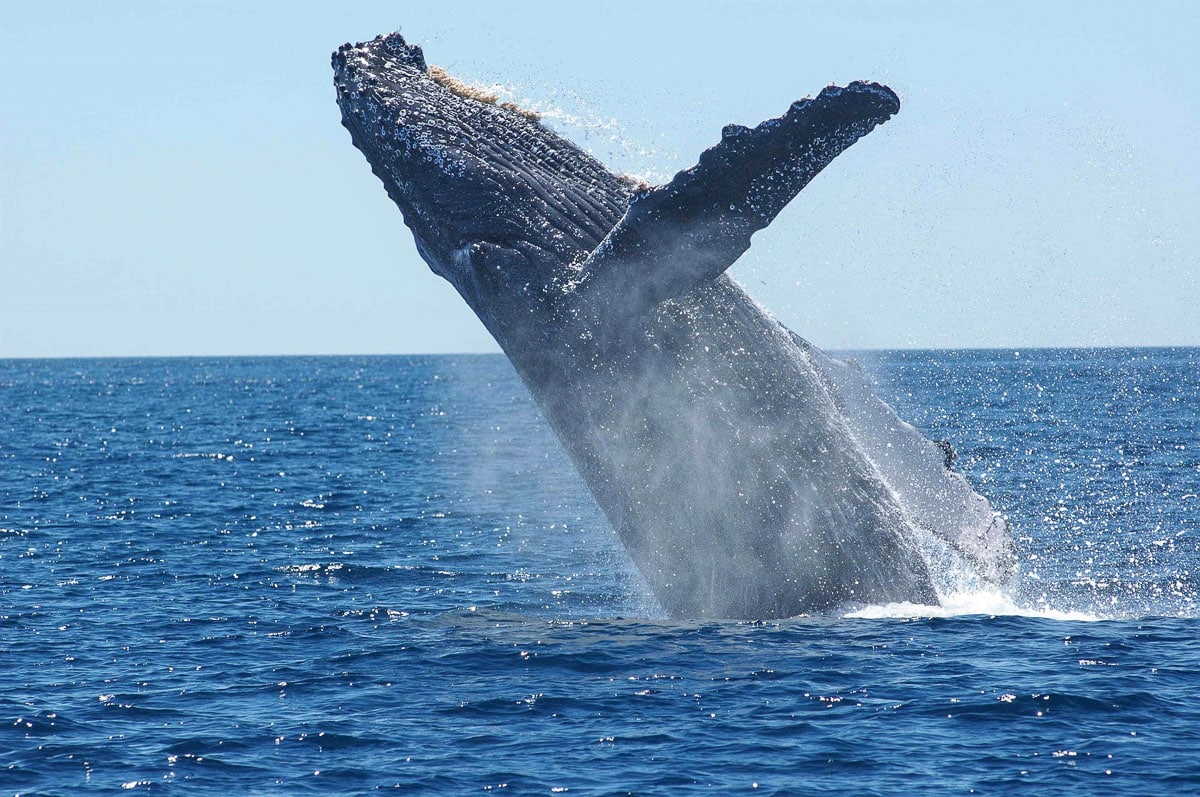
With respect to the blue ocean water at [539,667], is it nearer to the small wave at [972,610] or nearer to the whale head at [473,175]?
the small wave at [972,610]

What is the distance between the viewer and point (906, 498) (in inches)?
489

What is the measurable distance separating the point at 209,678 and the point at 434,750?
3.43 meters

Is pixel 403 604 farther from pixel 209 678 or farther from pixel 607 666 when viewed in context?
pixel 607 666

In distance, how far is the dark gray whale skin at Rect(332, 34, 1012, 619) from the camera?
451 inches

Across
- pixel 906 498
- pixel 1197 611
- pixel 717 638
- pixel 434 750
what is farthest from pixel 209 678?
pixel 1197 611

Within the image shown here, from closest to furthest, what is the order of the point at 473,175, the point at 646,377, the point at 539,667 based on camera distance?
1. the point at 646,377
2. the point at 473,175
3. the point at 539,667

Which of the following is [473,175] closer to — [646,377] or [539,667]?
[646,377]

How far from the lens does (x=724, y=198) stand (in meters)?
10.0

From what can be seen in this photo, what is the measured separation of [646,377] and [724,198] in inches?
78.9

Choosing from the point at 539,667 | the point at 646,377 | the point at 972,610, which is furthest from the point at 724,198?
the point at 972,610

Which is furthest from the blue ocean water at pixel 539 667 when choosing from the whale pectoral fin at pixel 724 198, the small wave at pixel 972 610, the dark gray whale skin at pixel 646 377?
the whale pectoral fin at pixel 724 198

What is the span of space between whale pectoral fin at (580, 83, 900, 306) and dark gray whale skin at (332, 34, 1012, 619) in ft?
1.10

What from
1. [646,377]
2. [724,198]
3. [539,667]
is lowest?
[539,667]

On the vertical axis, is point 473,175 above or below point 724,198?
above
